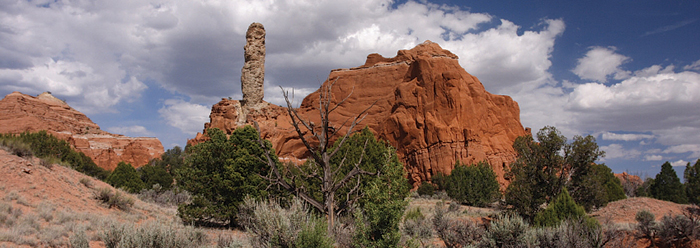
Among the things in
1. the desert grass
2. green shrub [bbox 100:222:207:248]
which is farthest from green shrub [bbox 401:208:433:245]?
green shrub [bbox 100:222:207:248]

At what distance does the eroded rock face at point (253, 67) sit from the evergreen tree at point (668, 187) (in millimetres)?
49410

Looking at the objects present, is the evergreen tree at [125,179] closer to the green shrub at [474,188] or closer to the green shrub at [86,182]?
→ the green shrub at [86,182]

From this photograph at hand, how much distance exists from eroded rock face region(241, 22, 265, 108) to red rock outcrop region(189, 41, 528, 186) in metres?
2.15

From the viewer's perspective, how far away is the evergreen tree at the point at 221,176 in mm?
16438

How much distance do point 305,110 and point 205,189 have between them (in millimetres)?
53411

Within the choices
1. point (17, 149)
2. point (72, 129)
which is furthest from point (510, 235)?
point (72, 129)

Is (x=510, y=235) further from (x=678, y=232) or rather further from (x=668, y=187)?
(x=668, y=187)

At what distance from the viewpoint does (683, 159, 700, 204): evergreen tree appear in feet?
103

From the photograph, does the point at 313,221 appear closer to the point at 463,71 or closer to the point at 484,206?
the point at 484,206

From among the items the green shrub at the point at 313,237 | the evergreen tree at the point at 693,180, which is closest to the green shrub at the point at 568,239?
the green shrub at the point at 313,237

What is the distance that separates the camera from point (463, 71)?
192 feet

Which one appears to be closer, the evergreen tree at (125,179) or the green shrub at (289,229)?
the green shrub at (289,229)

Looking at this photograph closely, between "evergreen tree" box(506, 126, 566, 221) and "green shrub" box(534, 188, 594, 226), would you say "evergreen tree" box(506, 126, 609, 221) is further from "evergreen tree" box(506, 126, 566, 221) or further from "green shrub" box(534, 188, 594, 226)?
"green shrub" box(534, 188, 594, 226)

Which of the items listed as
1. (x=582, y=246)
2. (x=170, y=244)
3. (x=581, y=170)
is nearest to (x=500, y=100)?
(x=581, y=170)
